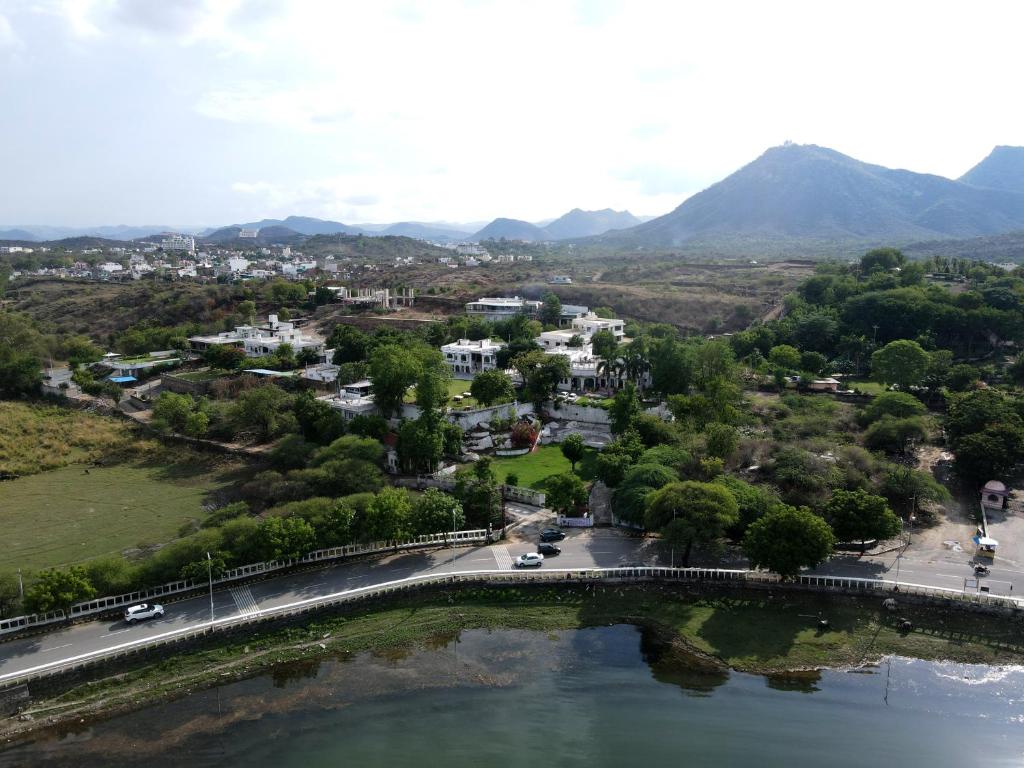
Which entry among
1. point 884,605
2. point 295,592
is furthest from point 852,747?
point 295,592

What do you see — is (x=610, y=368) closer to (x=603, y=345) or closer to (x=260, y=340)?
(x=603, y=345)

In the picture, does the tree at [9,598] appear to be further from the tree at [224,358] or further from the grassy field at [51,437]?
the tree at [224,358]

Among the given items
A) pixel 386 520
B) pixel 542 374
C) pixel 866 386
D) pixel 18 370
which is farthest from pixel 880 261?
pixel 18 370

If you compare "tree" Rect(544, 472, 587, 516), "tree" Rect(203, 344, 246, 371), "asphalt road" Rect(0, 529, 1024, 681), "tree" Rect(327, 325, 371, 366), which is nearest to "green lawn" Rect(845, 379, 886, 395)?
"asphalt road" Rect(0, 529, 1024, 681)

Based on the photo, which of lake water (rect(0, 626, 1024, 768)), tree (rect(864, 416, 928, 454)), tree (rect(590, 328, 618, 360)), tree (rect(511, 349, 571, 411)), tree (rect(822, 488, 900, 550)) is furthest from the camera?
tree (rect(590, 328, 618, 360))

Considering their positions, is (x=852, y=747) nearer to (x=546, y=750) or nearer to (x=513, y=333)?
(x=546, y=750)

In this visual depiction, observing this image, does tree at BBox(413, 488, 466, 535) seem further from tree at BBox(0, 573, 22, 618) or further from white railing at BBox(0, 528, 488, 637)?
tree at BBox(0, 573, 22, 618)
